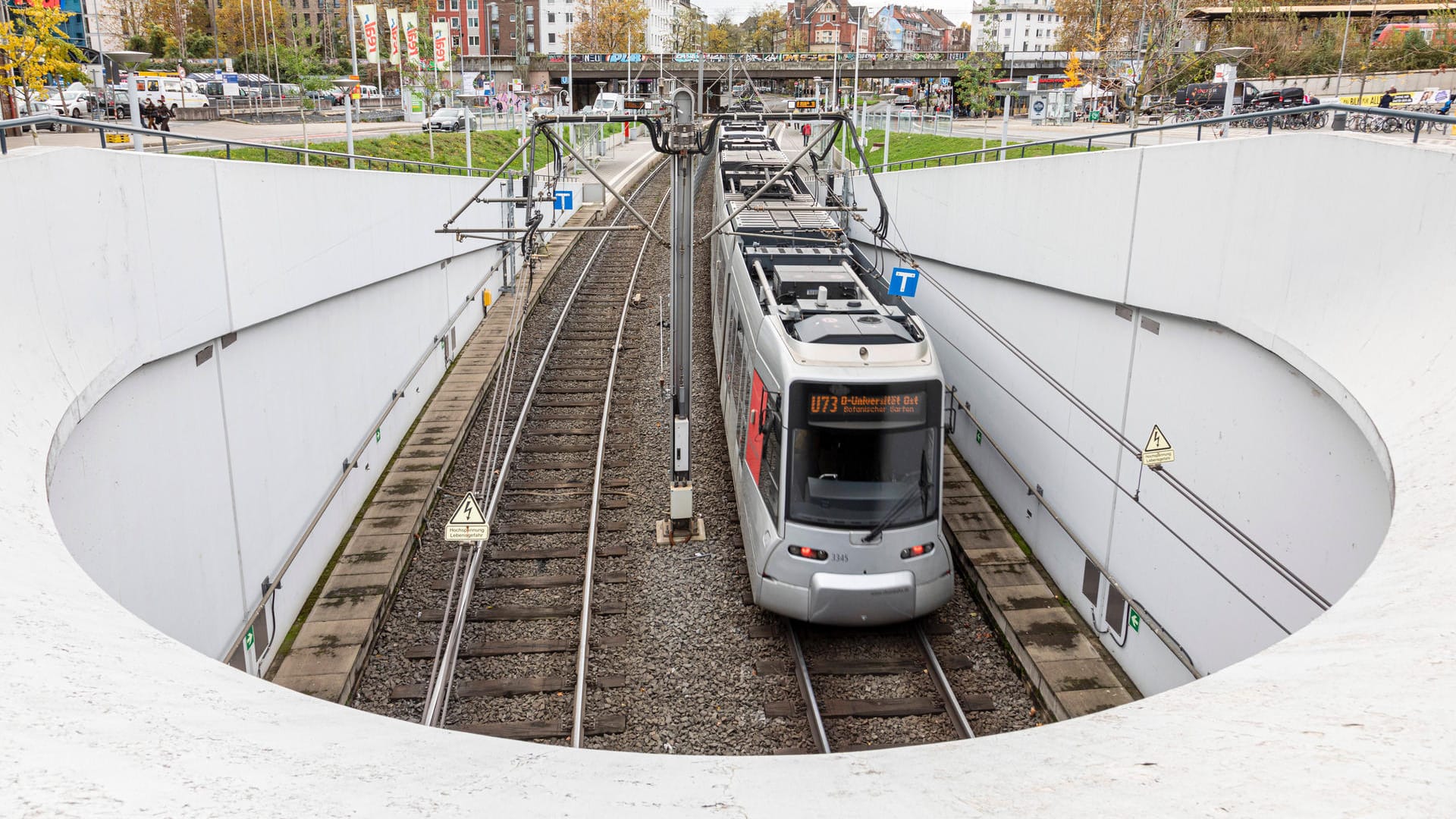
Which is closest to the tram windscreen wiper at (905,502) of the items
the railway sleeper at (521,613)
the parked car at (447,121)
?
the railway sleeper at (521,613)

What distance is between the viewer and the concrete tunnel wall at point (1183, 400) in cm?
705

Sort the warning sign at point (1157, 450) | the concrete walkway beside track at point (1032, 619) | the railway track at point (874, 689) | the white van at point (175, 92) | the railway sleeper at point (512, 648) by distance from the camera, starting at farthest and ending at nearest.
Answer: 1. the white van at point (175, 92)
2. the railway sleeper at point (512, 648)
3. the concrete walkway beside track at point (1032, 619)
4. the railway track at point (874, 689)
5. the warning sign at point (1157, 450)

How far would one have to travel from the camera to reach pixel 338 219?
13.0 metres

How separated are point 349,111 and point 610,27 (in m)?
69.2

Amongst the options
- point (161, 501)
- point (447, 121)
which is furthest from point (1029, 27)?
point (161, 501)

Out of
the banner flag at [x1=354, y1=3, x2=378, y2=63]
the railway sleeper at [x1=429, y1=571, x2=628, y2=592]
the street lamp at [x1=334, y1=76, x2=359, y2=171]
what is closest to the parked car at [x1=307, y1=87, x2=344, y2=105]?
the street lamp at [x1=334, y1=76, x2=359, y2=171]

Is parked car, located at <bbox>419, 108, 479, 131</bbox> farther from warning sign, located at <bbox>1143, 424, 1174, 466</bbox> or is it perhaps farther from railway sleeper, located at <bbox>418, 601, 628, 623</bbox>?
warning sign, located at <bbox>1143, 424, 1174, 466</bbox>

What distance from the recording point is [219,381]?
9406 millimetres

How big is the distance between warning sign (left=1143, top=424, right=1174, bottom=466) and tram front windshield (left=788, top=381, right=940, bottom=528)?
2.00m

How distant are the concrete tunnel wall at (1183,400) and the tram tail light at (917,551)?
6.97 ft

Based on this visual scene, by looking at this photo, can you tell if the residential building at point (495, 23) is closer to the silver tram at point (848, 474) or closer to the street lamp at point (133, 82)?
the street lamp at point (133, 82)

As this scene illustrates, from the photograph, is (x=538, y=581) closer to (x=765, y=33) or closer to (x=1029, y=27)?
(x=765, y=33)

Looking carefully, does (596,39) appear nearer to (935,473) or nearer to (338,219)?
(338,219)

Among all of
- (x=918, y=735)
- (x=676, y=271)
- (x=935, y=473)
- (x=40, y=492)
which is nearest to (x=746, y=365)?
(x=676, y=271)
